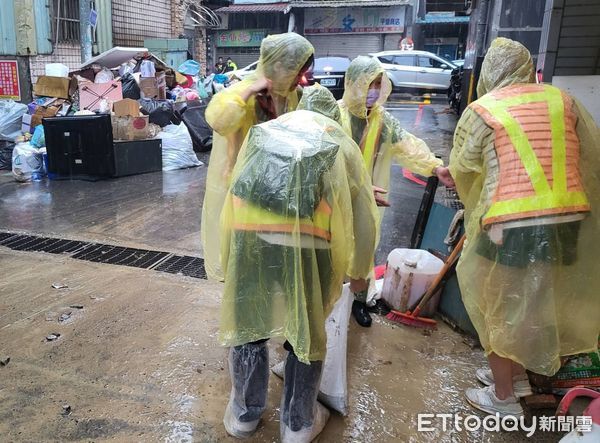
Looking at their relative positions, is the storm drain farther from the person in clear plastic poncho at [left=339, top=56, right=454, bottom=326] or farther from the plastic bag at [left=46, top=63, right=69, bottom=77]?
the plastic bag at [left=46, top=63, right=69, bottom=77]

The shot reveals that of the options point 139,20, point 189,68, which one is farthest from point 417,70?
point 139,20

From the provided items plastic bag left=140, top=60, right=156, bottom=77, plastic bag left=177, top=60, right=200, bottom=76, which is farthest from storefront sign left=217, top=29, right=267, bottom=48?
plastic bag left=140, top=60, right=156, bottom=77

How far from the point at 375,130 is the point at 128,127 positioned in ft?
16.6

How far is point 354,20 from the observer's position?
76.2ft

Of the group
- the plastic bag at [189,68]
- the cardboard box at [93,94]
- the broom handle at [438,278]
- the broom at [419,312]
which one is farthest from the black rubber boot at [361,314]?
the plastic bag at [189,68]

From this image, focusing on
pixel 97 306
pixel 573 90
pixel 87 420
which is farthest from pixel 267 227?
pixel 573 90

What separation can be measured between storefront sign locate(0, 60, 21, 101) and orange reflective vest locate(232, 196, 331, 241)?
9.34m

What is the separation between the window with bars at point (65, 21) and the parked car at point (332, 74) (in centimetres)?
544

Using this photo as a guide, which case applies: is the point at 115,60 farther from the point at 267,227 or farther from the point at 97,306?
the point at 267,227

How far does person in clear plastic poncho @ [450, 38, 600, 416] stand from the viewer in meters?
2.00

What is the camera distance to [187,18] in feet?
53.9

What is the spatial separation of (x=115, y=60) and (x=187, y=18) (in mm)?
7926

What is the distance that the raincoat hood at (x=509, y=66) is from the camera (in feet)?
7.36

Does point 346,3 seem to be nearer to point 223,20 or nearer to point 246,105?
point 223,20
